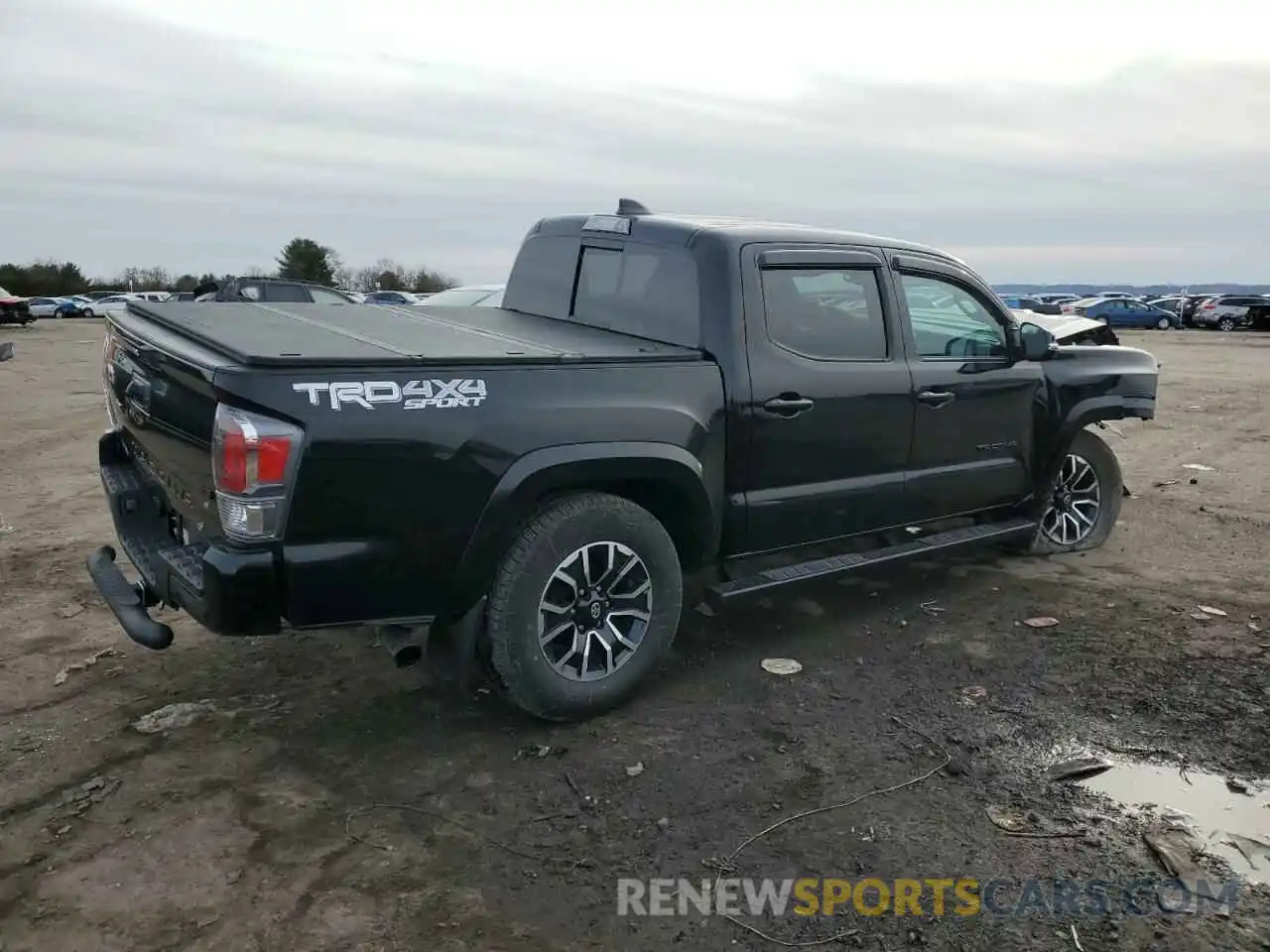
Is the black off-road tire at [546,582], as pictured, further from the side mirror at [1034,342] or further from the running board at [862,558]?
the side mirror at [1034,342]

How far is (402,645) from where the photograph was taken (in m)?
3.70

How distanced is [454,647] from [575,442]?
34.2 inches

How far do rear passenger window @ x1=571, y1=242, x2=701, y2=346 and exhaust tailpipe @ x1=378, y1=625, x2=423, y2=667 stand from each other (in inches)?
66.0

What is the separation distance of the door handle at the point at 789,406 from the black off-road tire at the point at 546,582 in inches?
28.5

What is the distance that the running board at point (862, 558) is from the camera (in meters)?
4.45

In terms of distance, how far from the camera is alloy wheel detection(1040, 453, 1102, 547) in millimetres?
6332

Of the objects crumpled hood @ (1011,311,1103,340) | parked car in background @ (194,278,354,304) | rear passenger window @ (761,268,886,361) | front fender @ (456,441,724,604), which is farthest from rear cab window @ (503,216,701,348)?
parked car in background @ (194,278,354,304)

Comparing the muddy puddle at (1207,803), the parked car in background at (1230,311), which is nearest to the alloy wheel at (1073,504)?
the muddy puddle at (1207,803)

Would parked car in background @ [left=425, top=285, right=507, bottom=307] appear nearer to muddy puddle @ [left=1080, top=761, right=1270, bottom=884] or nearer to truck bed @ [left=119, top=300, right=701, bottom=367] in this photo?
truck bed @ [left=119, top=300, right=701, bottom=367]

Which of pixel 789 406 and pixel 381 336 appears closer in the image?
pixel 381 336

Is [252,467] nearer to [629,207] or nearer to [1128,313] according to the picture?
[629,207]

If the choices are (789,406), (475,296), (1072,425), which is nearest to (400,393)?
(789,406)

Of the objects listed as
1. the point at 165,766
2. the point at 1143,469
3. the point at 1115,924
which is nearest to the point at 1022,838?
the point at 1115,924

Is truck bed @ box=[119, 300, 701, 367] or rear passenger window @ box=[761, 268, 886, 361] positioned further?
rear passenger window @ box=[761, 268, 886, 361]
